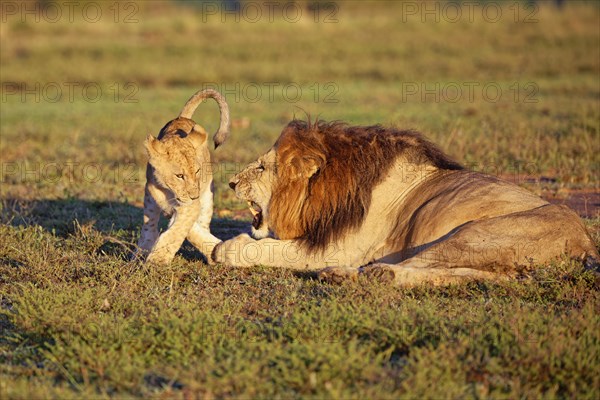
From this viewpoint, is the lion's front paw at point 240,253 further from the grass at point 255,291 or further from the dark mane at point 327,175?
the dark mane at point 327,175

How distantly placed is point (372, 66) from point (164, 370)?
1716 centimetres

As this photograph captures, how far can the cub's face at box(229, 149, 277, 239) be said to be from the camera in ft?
17.7

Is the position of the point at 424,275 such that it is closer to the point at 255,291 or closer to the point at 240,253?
the point at 255,291

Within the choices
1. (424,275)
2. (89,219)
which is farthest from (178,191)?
(89,219)

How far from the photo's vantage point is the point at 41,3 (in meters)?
39.0

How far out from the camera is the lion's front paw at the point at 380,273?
473 centimetres

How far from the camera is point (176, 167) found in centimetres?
535

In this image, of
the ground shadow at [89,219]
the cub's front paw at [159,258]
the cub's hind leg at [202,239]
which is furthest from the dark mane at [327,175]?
the ground shadow at [89,219]

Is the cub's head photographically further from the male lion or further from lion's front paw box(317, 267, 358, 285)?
lion's front paw box(317, 267, 358, 285)

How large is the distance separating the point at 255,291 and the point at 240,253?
22.4 inches

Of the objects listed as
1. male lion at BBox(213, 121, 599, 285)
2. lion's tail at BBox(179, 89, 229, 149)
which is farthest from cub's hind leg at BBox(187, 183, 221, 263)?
lion's tail at BBox(179, 89, 229, 149)

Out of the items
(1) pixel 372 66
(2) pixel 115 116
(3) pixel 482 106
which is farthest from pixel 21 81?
(3) pixel 482 106

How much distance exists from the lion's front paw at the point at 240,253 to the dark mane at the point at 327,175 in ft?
0.60

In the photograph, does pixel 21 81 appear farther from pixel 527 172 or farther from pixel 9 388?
pixel 9 388
